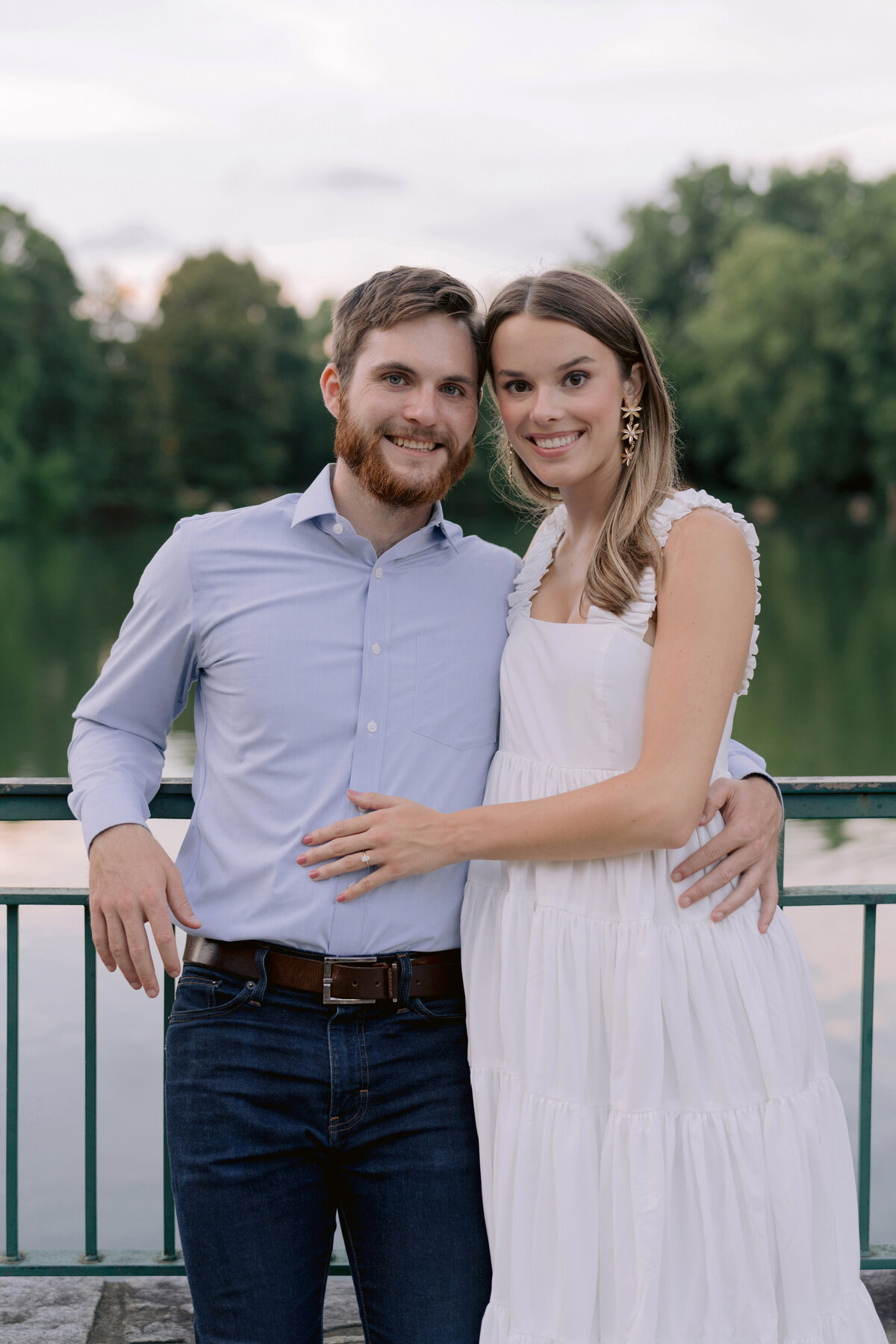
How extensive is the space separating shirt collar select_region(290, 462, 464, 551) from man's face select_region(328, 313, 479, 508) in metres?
0.06

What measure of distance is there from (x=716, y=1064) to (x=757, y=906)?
0.30m

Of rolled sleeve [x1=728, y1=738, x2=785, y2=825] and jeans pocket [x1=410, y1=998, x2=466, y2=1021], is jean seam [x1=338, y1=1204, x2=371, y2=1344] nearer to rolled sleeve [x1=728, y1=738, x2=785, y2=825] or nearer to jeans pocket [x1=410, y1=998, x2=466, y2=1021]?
jeans pocket [x1=410, y1=998, x2=466, y2=1021]

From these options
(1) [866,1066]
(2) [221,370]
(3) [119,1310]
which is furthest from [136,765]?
(2) [221,370]

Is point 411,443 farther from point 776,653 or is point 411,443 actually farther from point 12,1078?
point 776,653

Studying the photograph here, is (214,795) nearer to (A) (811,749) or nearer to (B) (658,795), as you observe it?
(B) (658,795)

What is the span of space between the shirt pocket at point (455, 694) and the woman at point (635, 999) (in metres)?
0.10

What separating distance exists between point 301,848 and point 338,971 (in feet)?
0.69

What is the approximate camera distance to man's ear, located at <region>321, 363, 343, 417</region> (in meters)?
2.53

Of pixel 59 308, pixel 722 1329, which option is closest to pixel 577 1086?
pixel 722 1329

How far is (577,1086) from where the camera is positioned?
2129 mm

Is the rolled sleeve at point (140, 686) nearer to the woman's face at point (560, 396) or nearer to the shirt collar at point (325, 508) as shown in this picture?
the shirt collar at point (325, 508)

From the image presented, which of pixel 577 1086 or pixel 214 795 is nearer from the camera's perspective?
pixel 577 1086

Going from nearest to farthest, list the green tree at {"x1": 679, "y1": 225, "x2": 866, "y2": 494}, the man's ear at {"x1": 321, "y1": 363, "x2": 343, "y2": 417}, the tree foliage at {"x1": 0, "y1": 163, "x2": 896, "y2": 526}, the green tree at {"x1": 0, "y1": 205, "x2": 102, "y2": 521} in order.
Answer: the man's ear at {"x1": 321, "y1": 363, "x2": 343, "y2": 417}, the green tree at {"x1": 0, "y1": 205, "x2": 102, "y2": 521}, the tree foliage at {"x1": 0, "y1": 163, "x2": 896, "y2": 526}, the green tree at {"x1": 679, "y1": 225, "x2": 866, "y2": 494}

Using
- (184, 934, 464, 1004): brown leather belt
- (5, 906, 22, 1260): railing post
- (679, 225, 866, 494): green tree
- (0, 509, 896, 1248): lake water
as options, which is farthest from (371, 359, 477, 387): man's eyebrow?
(679, 225, 866, 494): green tree
